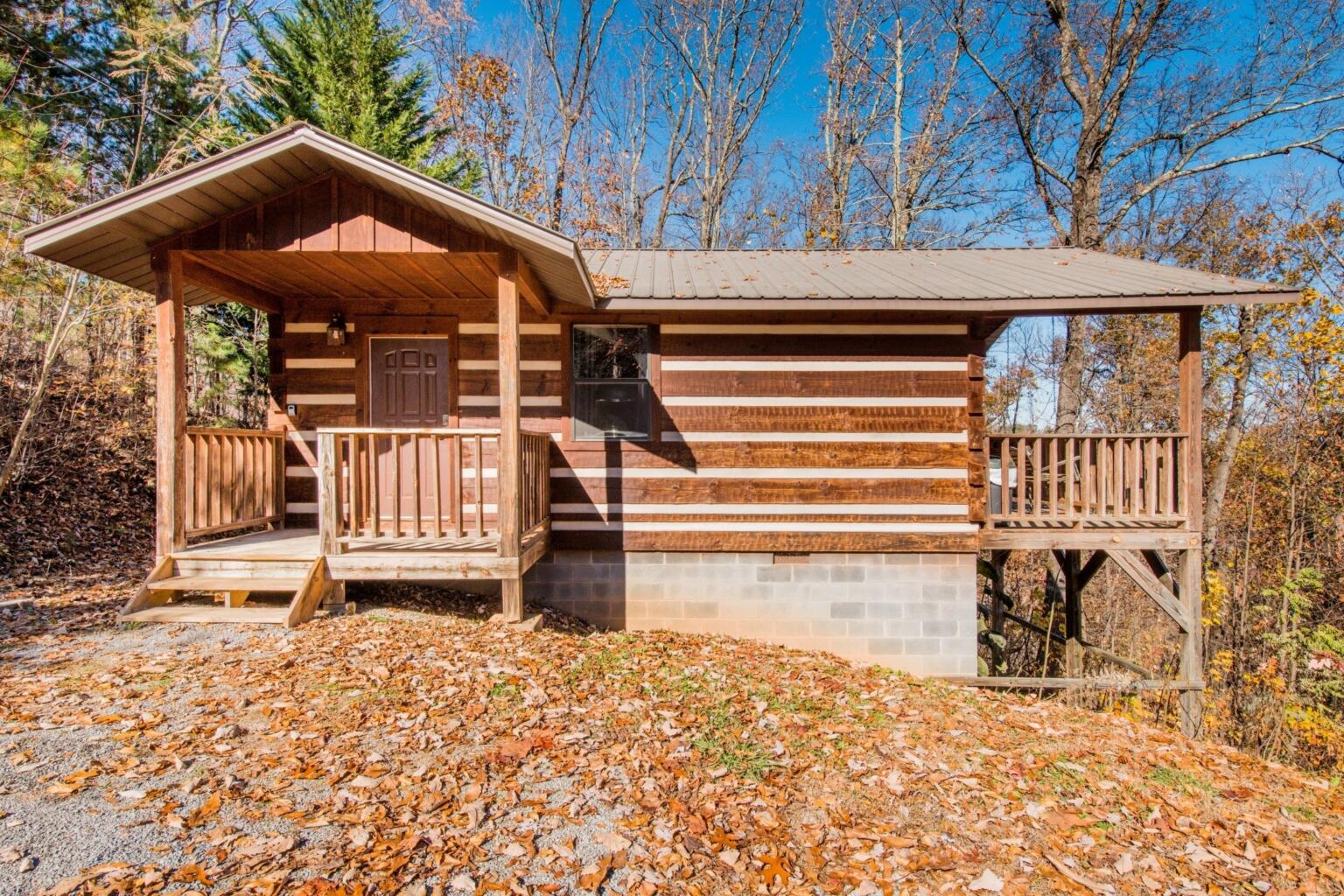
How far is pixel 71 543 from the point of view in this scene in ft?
27.2

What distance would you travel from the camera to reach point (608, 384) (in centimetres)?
684

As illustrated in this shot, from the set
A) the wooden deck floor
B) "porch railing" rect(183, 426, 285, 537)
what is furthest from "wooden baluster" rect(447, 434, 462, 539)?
"porch railing" rect(183, 426, 285, 537)

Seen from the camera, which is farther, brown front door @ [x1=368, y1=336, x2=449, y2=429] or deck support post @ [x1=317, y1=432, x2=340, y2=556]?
brown front door @ [x1=368, y1=336, x2=449, y2=429]

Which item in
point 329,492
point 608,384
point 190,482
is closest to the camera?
point 329,492

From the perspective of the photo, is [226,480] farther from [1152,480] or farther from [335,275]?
[1152,480]

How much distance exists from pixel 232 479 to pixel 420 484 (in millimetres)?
2139

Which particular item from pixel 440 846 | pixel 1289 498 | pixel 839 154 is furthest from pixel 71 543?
pixel 1289 498

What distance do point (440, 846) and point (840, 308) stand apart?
17.6 ft

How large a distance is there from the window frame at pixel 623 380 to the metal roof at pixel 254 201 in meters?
1.26

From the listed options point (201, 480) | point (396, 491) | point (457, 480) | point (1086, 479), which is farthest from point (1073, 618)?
point (201, 480)

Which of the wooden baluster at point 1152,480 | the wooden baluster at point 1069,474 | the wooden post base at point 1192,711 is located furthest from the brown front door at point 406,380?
the wooden post base at point 1192,711

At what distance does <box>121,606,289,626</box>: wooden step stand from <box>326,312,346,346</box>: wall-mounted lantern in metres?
2.90

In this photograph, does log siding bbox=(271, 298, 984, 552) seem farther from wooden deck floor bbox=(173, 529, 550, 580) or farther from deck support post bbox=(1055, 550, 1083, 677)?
deck support post bbox=(1055, 550, 1083, 677)

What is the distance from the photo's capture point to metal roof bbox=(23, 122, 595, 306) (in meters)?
4.74
